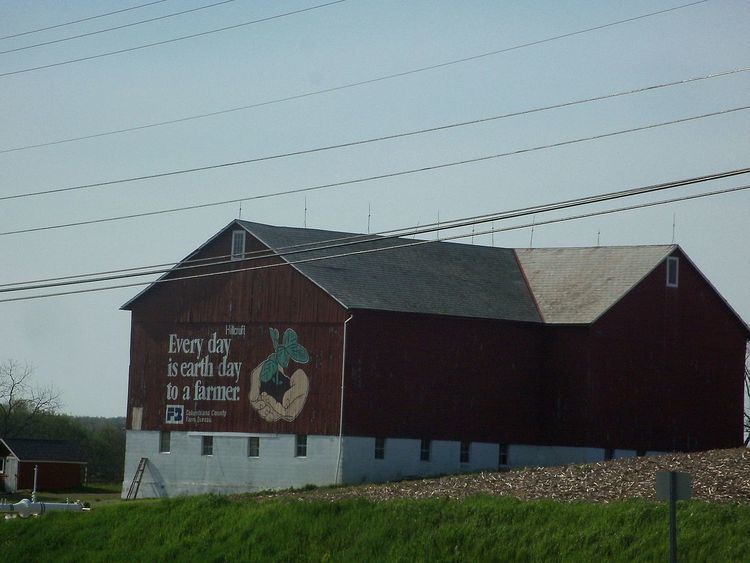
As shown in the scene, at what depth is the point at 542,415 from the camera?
52.7 meters

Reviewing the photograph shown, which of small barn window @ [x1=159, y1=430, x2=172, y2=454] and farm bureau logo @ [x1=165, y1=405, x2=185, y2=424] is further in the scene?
small barn window @ [x1=159, y1=430, x2=172, y2=454]

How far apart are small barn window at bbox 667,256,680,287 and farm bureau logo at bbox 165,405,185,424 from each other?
790 inches

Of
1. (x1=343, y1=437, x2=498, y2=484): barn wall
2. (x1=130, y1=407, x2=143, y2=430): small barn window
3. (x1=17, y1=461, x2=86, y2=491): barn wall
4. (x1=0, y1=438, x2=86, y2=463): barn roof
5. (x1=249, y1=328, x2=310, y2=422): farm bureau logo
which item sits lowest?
(x1=17, y1=461, x2=86, y2=491): barn wall

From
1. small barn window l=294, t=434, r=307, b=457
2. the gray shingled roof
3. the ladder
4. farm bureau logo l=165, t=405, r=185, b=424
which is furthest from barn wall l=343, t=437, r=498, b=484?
the ladder

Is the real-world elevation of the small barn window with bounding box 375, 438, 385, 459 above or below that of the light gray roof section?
below

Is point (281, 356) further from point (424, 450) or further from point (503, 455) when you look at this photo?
point (503, 455)

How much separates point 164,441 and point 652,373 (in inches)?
765

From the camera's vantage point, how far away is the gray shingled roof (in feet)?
173

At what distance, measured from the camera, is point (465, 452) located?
166 ft

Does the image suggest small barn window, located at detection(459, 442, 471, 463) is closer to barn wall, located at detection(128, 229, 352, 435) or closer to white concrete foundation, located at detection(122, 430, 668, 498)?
white concrete foundation, located at detection(122, 430, 668, 498)

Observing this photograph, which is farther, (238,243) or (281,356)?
(238,243)

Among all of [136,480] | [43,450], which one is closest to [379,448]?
[136,480]

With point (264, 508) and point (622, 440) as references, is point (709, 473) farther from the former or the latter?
point (622, 440)

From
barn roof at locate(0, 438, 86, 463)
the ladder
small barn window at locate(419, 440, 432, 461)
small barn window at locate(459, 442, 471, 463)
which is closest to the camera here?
small barn window at locate(419, 440, 432, 461)
